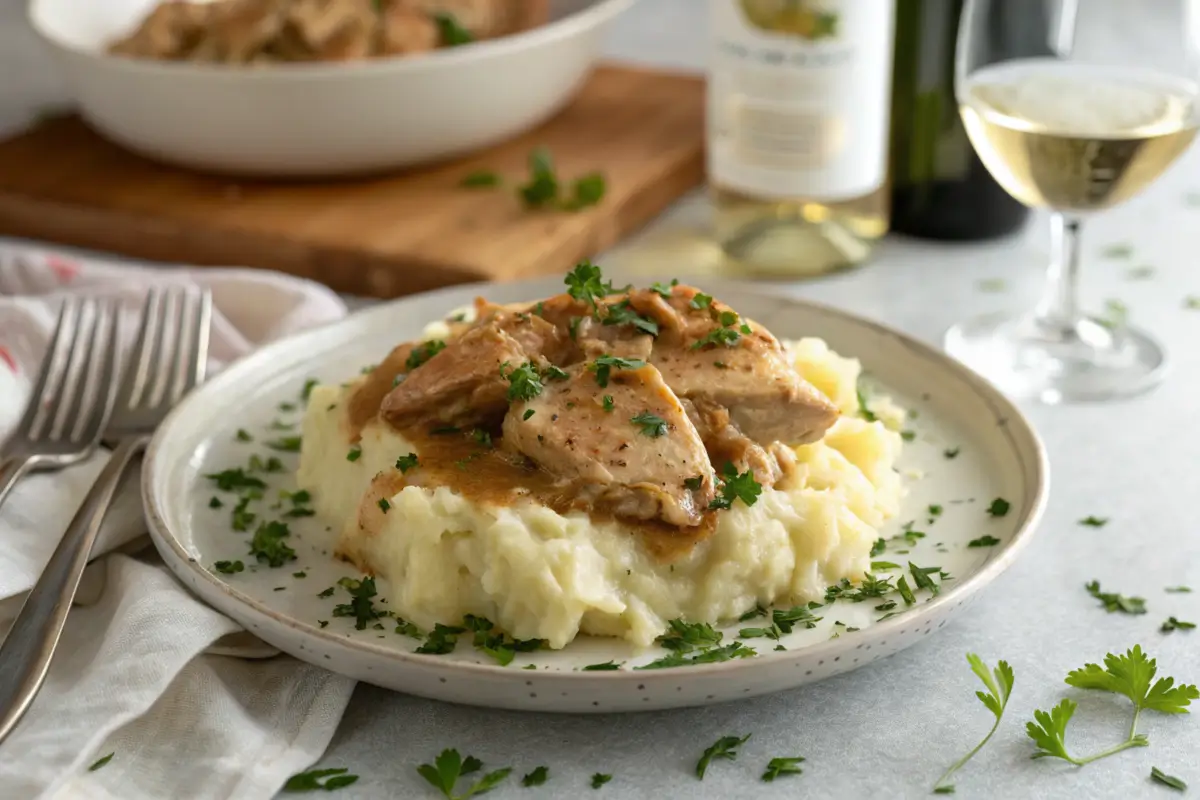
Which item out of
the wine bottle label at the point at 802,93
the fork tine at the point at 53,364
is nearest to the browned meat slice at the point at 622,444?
the fork tine at the point at 53,364

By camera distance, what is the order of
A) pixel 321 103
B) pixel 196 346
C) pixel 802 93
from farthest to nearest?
pixel 321 103, pixel 802 93, pixel 196 346

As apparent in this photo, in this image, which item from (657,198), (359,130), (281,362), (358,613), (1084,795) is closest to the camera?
(1084,795)

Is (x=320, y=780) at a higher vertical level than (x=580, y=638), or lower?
lower

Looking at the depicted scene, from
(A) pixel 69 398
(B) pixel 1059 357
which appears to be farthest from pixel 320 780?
(B) pixel 1059 357

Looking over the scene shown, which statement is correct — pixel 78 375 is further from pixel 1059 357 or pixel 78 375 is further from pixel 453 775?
pixel 1059 357

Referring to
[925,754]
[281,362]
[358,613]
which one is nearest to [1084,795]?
[925,754]

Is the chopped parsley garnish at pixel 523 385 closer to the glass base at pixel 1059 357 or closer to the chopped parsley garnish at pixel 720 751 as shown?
the chopped parsley garnish at pixel 720 751

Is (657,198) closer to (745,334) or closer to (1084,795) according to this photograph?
(745,334)
